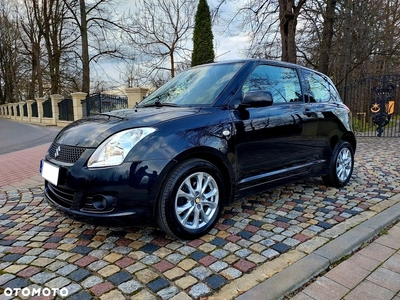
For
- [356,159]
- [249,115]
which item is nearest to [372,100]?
[356,159]

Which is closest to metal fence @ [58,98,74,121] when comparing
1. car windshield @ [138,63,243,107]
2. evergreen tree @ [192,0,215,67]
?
evergreen tree @ [192,0,215,67]

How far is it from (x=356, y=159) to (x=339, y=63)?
11210 mm

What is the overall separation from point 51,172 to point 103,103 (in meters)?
12.8

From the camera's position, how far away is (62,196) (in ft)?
8.23

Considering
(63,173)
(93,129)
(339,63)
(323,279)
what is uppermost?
(339,63)

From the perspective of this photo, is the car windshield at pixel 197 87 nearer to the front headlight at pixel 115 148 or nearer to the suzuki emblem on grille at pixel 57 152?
the front headlight at pixel 115 148

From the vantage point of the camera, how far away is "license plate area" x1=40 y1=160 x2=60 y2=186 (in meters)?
2.46

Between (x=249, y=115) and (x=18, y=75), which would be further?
(x=18, y=75)

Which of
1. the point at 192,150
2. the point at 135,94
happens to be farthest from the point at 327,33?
the point at 192,150

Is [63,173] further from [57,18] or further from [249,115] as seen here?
[57,18]

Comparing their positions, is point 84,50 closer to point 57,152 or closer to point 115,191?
point 57,152

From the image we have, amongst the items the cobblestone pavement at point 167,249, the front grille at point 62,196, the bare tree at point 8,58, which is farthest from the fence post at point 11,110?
the front grille at point 62,196

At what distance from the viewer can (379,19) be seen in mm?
13438

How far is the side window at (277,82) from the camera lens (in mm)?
3160
